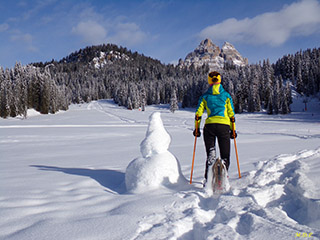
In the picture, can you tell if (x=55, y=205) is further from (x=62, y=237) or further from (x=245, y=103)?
(x=245, y=103)

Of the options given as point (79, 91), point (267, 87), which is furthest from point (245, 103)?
point (79, 91)

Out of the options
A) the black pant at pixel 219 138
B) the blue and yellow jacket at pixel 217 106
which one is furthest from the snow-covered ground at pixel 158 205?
the blue and yellow jacket at pixel 217 106

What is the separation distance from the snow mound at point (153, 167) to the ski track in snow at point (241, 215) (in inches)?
21.1

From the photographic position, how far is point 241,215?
7.71 feet

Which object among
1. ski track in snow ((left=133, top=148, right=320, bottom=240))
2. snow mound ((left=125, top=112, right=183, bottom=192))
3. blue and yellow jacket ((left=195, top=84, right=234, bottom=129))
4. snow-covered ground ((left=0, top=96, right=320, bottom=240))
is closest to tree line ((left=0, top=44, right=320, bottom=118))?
snow-covered ground ((left=0, top=96, right=320, bottom=240))

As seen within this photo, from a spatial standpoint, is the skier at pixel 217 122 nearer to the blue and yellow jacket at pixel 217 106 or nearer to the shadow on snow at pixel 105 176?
the blue and yellow jacket at pixel 217 106

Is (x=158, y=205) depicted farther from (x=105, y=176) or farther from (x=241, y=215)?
(x=105, y=176)

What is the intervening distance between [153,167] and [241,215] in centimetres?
163

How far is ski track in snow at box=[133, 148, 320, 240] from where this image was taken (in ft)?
6.63

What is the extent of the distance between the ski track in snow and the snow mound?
536mm

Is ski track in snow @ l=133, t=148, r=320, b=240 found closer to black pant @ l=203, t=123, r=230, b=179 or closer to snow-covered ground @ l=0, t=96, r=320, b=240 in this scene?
snow-covered ground @ l=0, t=96, r=320, b=240

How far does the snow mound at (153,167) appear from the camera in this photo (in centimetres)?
350

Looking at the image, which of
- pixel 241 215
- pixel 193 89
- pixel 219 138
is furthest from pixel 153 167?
pixel 193 89

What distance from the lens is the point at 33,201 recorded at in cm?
310
